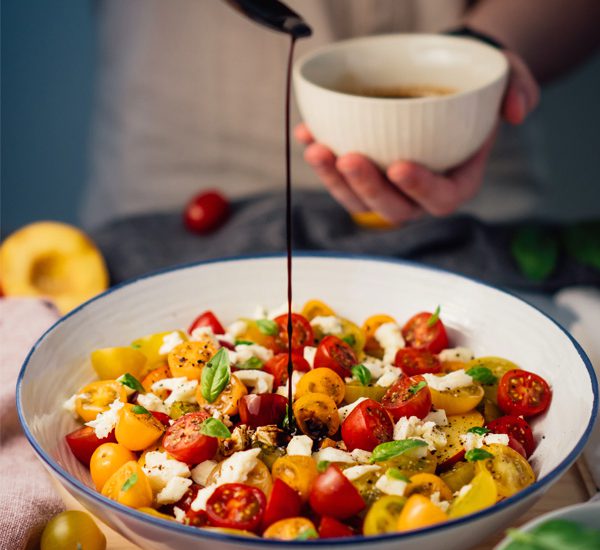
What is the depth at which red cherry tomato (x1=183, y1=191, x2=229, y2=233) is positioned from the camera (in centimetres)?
239

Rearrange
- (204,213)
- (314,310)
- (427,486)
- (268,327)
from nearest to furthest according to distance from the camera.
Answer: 1. (427,486)
2. (268,327)
3. (314,310)
4. (204,213)

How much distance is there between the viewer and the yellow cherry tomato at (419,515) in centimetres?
93

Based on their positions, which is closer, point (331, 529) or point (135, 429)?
point (331, 529)

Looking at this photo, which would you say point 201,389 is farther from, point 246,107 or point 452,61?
point 246,107

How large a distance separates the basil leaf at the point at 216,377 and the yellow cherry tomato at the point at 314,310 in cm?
36

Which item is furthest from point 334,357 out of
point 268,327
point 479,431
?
point 479,431

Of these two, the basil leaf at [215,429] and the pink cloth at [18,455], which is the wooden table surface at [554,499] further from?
the basil leaf at [215,429]

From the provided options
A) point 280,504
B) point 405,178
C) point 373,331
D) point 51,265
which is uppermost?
point 405,178

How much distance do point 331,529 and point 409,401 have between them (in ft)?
0.92

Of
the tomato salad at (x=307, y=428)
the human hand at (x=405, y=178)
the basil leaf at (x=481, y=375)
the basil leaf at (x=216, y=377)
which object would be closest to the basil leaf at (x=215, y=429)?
the tomato salad at (x=307, y=428)

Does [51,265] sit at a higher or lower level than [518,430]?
lower

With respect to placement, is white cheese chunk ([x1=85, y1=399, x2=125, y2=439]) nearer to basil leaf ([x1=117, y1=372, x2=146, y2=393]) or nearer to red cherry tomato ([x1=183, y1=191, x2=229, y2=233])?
basil leaf ([x1=117, y1=372, x2=146, y2=393])

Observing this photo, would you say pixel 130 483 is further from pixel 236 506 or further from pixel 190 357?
pixel 190 357

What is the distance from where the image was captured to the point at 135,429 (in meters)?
1.18
